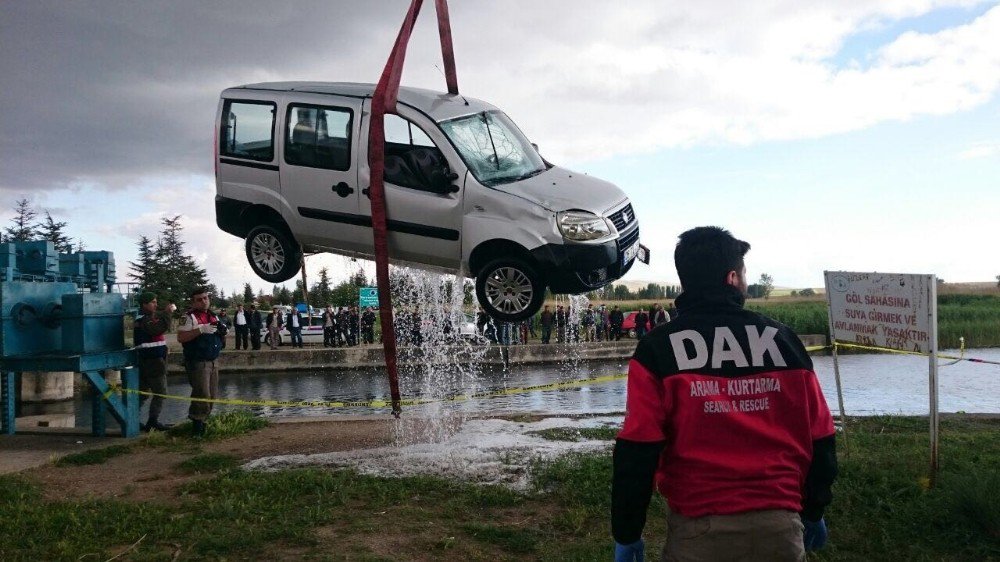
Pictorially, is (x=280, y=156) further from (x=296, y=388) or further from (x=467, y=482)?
(x=296, y=388)

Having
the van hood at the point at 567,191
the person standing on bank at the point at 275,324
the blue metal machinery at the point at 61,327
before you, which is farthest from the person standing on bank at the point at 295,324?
the van hood at the point at 567,191

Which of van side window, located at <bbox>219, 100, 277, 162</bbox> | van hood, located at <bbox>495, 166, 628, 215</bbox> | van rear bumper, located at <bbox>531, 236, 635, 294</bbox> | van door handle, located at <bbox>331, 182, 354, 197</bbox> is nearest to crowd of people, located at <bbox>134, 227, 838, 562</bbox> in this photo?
van rear bumper, located at <bbox>531, 236, 635, 294</bbox>

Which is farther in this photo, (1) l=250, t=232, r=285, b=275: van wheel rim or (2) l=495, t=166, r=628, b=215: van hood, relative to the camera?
(1) l=250, t=232, r=285, b=275: van wheel rim

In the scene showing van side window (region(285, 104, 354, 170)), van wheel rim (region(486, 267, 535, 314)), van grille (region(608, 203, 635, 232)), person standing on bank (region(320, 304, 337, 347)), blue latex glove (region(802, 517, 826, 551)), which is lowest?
blue latex glove (region(802, 517, 826, 551))

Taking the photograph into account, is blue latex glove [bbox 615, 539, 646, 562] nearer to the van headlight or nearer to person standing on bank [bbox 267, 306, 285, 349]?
the van headlight

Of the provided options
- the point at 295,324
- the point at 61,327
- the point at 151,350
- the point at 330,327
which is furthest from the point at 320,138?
the point at 330,327

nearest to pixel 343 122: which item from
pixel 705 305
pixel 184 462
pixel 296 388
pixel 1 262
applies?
pixel 705 305

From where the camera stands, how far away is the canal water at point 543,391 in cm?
2006

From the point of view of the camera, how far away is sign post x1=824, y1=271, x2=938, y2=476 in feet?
32.4

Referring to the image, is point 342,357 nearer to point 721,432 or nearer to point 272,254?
point 272,254

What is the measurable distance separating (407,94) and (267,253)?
4.20ft

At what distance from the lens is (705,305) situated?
12.5ft

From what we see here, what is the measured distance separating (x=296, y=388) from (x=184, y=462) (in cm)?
1576

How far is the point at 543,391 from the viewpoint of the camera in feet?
83.3
